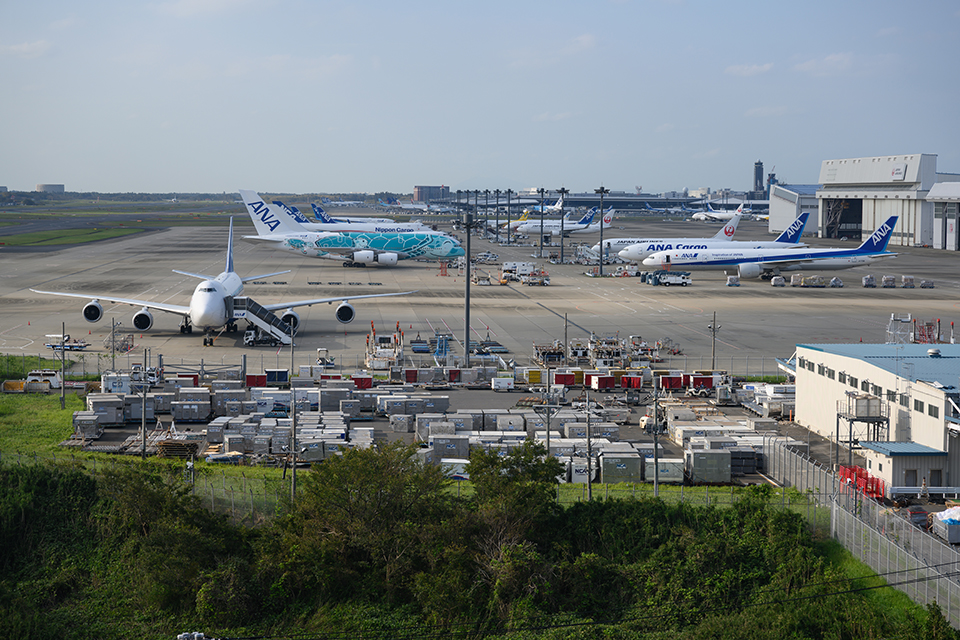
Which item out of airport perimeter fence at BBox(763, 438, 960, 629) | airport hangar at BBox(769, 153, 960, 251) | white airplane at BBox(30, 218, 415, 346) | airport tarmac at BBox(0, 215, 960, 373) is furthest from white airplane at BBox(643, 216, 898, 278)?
airport perimeter fence at BBox(763, 438, 960, 629)

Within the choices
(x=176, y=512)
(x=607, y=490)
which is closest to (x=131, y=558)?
(x=176, y=512)

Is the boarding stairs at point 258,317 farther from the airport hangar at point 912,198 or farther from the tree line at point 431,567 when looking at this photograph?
the airport hangar at point 912,198

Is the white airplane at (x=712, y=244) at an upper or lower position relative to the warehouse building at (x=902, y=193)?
lower

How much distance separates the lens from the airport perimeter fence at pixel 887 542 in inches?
1057

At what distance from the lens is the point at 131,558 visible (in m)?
32.6

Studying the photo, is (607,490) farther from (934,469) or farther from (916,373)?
(916,373)

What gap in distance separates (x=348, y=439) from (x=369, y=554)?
11.2m

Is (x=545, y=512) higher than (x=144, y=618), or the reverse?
(x=545, y=512)

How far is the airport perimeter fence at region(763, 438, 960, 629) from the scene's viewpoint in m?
26.9

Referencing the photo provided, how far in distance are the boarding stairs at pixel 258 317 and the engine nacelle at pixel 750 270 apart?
6714 centimetres

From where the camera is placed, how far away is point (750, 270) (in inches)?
4530

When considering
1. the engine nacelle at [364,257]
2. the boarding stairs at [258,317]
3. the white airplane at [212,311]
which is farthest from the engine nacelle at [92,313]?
the engine nacelle at [364,257]

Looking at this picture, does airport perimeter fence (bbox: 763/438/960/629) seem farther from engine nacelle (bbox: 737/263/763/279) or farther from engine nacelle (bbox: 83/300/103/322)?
engine nacelle (bbox: 737/263/763/279)

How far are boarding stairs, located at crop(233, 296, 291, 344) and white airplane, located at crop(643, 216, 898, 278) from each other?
63370mm
